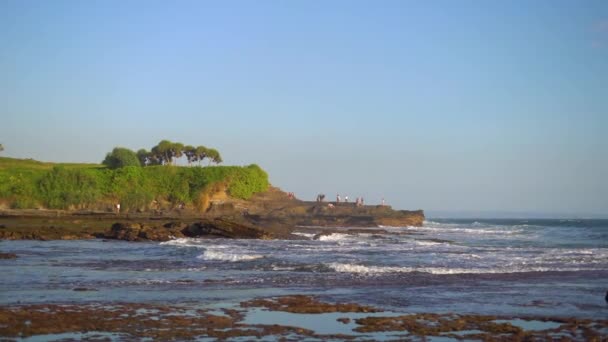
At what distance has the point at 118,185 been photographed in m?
82.6

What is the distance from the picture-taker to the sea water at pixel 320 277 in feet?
56.4

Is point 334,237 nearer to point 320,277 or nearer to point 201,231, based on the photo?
point 201,231

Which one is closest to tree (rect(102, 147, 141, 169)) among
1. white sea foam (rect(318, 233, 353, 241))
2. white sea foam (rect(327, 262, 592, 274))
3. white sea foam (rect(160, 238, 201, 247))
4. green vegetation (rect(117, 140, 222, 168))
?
green vegetation (rect(117, 140, 222, 168))

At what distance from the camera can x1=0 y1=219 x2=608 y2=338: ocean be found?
56.3 ft

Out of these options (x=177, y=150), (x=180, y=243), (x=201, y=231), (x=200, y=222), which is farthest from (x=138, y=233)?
(x=177, y=150)

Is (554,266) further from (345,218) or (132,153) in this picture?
(132,153)

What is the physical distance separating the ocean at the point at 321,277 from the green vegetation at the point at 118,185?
39652mm

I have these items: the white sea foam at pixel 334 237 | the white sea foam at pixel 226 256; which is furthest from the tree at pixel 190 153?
the white sea foam at pixel 226 256

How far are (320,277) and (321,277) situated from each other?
4cm

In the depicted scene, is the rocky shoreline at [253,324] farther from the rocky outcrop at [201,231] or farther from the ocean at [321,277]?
the rocky outcrop at [201,231]

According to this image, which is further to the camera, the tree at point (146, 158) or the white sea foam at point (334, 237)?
the tree at point (146, 158)

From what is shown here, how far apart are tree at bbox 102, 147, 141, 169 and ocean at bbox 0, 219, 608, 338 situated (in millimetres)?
70572

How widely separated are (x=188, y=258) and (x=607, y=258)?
1869 cm

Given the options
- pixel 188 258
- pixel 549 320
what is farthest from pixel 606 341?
pixel 188 258
